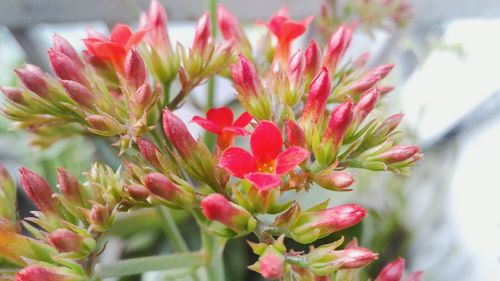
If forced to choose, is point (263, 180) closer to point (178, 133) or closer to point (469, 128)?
point (178, 133)

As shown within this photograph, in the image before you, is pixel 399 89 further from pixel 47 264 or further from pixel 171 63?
pixel 47 264

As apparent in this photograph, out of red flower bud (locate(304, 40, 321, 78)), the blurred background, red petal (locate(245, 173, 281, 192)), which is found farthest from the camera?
the blurred background

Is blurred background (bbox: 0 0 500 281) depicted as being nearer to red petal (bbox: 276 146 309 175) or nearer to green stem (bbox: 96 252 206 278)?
green stem (bbox: 96 252 206 278)

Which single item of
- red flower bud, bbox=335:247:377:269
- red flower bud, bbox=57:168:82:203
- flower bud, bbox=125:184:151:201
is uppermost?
flower bud, bbox=125:184:151:201

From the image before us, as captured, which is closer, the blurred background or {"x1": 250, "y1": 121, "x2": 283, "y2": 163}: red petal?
{"x1": 250, "y1": 121, "x2": 283, "y2": 163}: red petal

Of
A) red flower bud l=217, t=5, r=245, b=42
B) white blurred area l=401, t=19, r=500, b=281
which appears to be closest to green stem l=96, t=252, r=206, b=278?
red flower bud l=217, t=5, r=245, b=42

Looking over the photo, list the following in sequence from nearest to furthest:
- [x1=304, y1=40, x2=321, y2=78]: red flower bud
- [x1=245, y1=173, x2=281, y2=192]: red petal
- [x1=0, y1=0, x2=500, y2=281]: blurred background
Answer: [x1=245, y1=173, x2=281, y2=192]: red petal, [x1=304, y1=40, x2=321, y2=78]: red flower bud, [x1=0, y1=0, x2=500, y2=281]: blurred background

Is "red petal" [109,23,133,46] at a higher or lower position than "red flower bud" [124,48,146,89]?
higher
